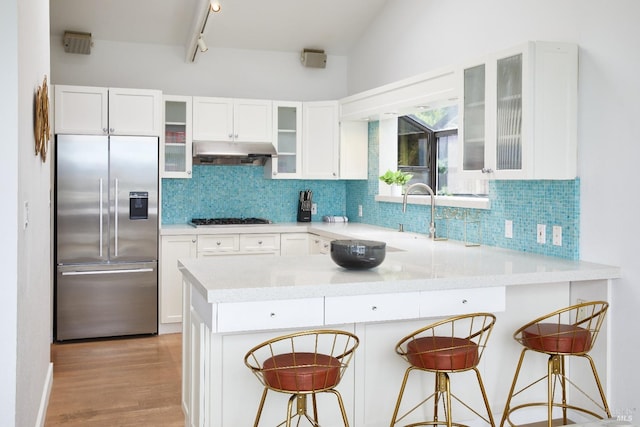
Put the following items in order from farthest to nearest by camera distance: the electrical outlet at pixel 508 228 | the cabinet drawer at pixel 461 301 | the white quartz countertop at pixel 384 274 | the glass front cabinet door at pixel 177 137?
the glass front cabinet door at pixel 177 137 → the electrical outlet at pixel 508 228 → the cabinet drawer at pixel 461 301 → the white quartz countertop at pixel 384 274

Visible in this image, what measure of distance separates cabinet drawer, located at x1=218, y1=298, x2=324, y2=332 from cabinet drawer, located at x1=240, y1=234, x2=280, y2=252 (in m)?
3.30

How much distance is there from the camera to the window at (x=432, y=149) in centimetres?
560

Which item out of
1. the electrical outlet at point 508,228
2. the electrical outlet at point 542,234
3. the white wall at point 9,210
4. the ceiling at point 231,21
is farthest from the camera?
the ceiling at point 231,21

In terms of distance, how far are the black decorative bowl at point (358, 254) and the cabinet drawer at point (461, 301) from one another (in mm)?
307

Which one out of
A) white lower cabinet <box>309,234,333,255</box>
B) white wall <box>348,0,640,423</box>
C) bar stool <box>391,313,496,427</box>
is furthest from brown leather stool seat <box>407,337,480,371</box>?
white lower cabinet <box>309,234,333,255</box>

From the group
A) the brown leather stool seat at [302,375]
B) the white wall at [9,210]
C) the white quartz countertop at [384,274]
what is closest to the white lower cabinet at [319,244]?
the white quartz countertop at [384,274]

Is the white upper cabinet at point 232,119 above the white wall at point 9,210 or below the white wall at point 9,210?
above

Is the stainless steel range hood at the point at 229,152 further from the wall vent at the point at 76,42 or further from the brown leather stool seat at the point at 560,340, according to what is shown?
the brown leather stool seat at the point at 560,340

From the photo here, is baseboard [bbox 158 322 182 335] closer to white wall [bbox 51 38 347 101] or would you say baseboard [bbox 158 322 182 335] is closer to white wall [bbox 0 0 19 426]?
white wall [bbox 51 38 347 101]

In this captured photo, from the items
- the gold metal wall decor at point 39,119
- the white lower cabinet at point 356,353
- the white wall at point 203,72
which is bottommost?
the white lower cabinet at point 356,353

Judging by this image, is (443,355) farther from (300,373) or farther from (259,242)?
(259,242)

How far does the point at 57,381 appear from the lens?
4.49m

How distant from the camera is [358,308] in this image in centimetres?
294

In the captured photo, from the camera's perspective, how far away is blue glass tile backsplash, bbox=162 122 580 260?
440cm
